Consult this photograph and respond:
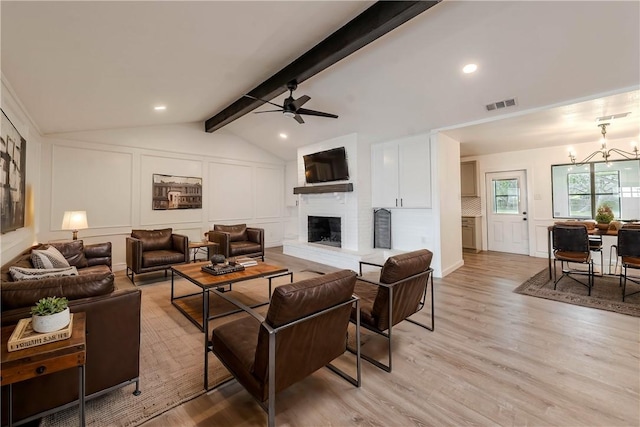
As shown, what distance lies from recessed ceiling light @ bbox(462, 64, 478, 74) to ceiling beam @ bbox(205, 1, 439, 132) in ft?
3.71

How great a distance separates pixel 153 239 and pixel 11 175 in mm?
2239

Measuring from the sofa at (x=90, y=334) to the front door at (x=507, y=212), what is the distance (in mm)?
7469

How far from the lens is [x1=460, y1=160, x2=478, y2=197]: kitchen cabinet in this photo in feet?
22.8

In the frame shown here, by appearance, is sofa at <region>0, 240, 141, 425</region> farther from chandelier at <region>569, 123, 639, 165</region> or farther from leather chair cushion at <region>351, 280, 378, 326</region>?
chandelier at <region>569, 123, 639, 165</region>

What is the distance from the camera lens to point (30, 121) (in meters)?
3.84

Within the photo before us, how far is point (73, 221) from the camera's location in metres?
4.20

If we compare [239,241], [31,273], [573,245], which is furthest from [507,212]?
[31,273]

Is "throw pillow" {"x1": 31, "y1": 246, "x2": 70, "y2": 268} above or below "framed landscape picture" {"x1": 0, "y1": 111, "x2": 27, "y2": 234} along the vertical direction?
below

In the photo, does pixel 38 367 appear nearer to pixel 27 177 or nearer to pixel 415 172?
pixel 27 177

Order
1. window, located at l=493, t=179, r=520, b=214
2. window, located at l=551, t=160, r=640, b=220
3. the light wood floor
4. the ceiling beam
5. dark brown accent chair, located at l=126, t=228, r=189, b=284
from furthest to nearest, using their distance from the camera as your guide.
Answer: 1. window, located at l=493, t=179, r=520, b=214
2. window, located at l=551, t=160, r=640, b=220
3. dark brown accent chair, located at l=126, t=228, r=189, b=284
4. the ceiling beam
5. the light wood floor

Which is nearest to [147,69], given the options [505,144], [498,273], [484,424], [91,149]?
[91,149]

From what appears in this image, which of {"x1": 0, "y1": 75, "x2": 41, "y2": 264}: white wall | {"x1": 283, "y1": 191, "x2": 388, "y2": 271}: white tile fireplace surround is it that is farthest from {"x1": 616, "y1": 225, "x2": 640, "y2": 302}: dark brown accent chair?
{"x1": 0, "y1": 75, "x2": 41, "y2": 264}: white wall

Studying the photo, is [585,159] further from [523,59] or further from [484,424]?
[484,424]

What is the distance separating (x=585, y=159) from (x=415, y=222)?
12.3ft
